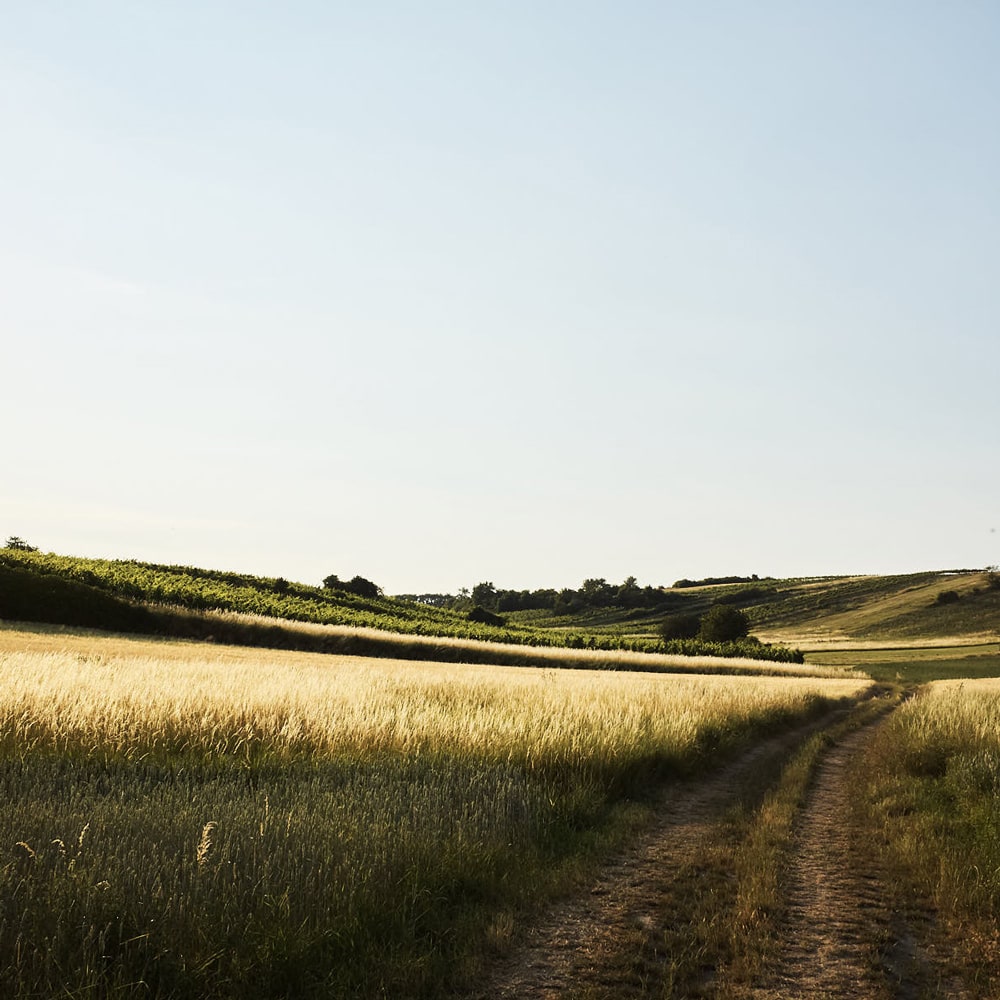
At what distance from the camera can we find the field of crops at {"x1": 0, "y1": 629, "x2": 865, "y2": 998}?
19.4 feet

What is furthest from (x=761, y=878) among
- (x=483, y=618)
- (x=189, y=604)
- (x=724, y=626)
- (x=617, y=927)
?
(x=483, y=618)

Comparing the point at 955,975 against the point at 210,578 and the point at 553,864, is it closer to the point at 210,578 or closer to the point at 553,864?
the point at 553,864

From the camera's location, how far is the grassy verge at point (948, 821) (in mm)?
7641

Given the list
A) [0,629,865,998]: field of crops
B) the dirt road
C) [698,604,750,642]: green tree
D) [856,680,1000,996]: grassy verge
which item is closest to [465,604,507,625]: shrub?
[698,604,750,642]: green tree

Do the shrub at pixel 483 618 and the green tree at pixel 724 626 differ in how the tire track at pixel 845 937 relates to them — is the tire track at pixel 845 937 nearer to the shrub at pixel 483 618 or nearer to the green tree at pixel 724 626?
the green tree at pixel 724 626

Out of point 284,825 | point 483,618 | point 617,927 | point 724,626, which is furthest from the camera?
point 483,618

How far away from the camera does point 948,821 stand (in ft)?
37.0

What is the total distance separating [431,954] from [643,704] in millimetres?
15108

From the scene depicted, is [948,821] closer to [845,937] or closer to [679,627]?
[845,937]

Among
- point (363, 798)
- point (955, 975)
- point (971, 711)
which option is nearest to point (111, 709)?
point (363, 798)

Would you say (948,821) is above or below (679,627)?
above

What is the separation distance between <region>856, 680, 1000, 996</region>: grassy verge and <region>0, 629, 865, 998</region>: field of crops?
3.24 meters

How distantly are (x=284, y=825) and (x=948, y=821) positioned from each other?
28.5 feet

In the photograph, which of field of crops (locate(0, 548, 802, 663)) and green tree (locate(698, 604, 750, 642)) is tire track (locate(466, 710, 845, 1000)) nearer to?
field of crops (locate(0, 548, 802, 663))
